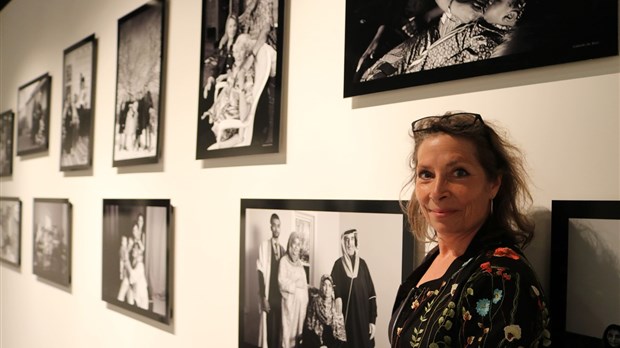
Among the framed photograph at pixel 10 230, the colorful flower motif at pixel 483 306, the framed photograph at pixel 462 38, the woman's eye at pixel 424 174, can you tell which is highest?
the framed photograph at pixel 462 38

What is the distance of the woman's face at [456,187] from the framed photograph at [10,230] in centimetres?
398

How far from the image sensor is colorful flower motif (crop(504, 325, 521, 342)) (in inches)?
29.1

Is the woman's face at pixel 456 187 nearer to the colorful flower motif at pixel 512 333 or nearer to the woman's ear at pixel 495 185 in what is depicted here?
the woman's ear at pixel 495 185

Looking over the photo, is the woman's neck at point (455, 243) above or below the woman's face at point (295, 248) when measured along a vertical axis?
above

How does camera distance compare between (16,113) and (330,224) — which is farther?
(16,113)

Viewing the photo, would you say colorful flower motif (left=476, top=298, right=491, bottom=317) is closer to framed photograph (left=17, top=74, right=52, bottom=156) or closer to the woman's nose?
the woman's nose

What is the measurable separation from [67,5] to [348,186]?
2.79 metres

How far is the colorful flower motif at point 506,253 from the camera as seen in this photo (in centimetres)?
82

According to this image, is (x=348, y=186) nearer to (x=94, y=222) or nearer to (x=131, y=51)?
(x=131, y=51)

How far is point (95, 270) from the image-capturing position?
270 cm

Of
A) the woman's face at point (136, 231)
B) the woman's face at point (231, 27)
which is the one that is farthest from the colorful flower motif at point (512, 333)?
the woman's face at point (136, 231)

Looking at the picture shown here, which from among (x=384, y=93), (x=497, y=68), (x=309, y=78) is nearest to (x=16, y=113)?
(x=309, y=78)

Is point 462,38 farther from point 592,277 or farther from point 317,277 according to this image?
point 317,277

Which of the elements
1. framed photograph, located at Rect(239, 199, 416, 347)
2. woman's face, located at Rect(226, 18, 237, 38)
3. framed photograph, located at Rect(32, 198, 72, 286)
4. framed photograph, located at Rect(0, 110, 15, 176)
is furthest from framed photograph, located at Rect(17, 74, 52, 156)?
framed photograph, located at Rect(239, 199, 416, 347)
